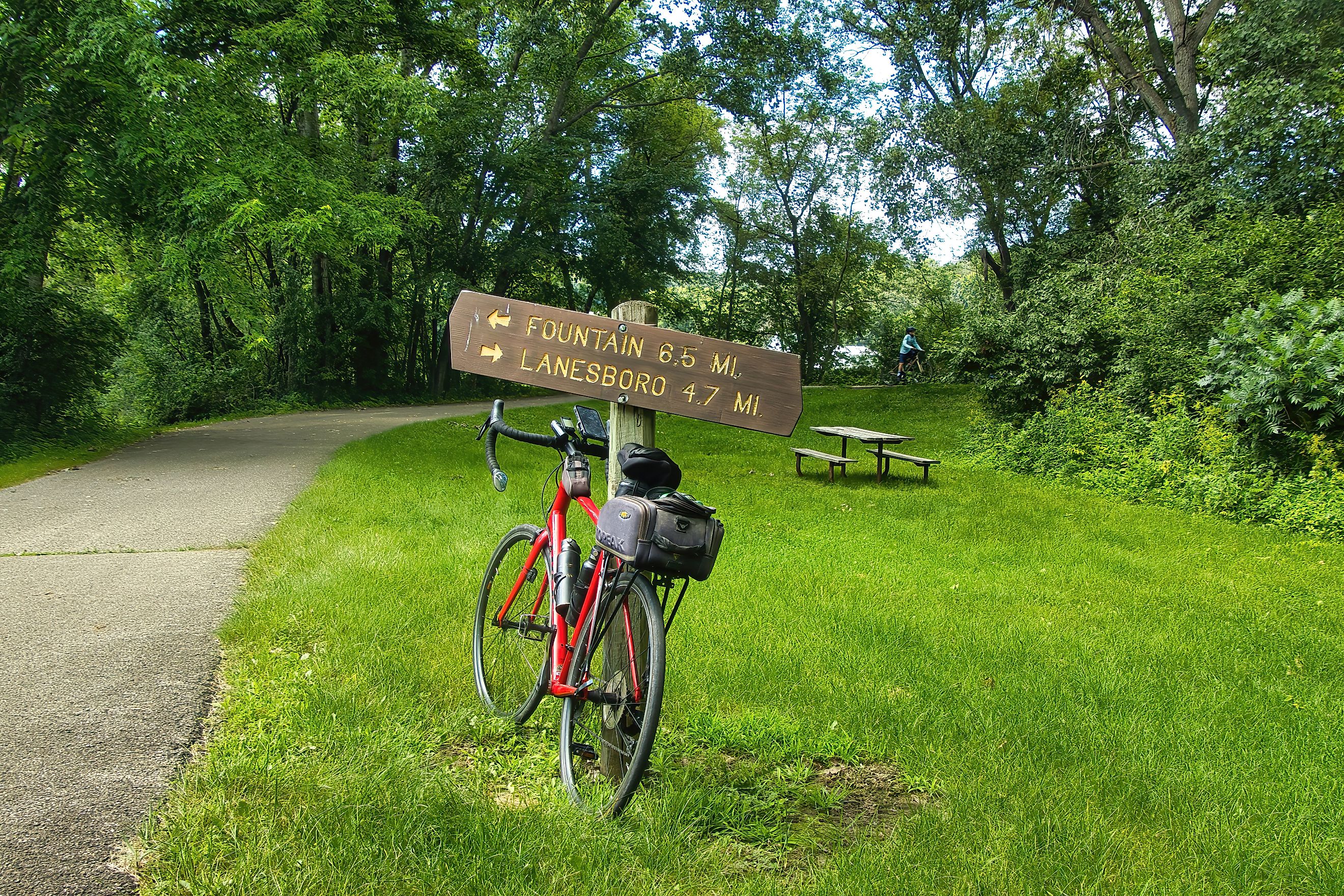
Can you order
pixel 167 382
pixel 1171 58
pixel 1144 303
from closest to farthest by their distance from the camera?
1. pixel 1144 303
2. pixel 167 382
3. pixel 1171 58

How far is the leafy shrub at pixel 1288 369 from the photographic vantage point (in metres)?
8.89

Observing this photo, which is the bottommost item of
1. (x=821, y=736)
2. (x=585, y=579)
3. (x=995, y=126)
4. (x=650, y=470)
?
(x=821, y=736)

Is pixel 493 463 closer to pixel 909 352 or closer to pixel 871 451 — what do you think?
pixel 871 451

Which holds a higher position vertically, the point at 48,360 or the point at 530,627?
the point at 48,360

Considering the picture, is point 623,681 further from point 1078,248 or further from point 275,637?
point 1078,248

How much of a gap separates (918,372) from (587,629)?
26.8 metres

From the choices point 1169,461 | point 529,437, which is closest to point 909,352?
point 1169,461

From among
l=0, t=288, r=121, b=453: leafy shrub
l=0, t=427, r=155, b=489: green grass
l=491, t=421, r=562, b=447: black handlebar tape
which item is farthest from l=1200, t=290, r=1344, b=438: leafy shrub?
l=0, t=288, r=121, b=453: leafy shrub

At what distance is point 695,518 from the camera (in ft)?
8.54

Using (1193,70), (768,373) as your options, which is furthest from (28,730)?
(1193,70)

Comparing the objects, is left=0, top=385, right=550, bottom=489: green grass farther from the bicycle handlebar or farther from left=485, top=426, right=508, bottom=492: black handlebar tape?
the bicycle handlebar

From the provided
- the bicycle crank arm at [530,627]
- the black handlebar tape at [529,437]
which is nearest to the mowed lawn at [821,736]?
the bicycle crank arm at [530,627]

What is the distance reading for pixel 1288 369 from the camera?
9266 millimetres

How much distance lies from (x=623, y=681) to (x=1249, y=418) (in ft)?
31.8
